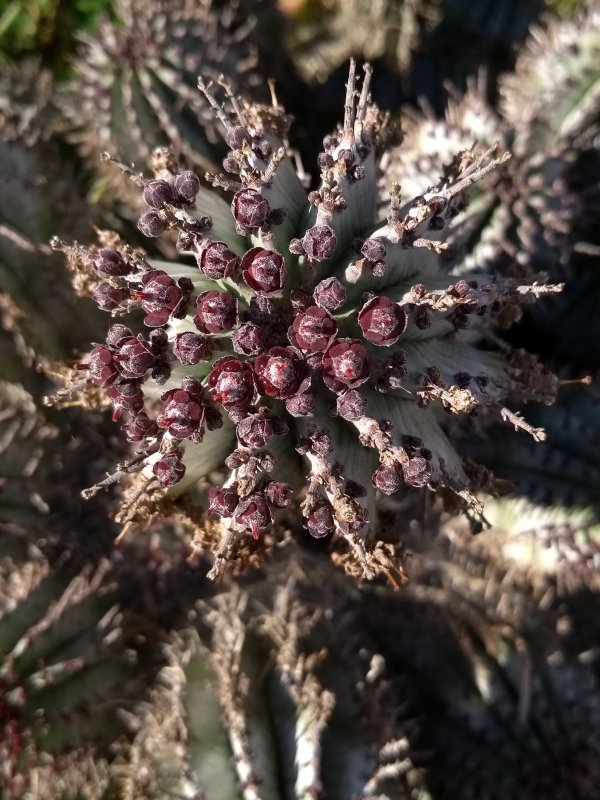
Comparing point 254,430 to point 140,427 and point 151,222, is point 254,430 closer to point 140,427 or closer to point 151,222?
point 140,427

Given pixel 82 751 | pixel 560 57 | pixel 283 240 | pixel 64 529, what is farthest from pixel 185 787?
pixel 560 57

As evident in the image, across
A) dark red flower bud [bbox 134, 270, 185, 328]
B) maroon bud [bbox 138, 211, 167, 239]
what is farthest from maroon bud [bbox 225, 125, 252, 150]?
dark red flower bud [bbox 134, 270, 185, 328]

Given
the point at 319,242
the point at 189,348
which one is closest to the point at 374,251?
the point at 319,242

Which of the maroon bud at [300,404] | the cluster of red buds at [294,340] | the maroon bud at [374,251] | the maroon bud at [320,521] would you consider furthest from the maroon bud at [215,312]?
the maroon bud at [320,521]

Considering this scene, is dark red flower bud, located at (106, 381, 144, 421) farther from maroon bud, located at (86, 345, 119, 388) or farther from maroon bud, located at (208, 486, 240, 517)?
maroon bud, located at (208, 486, 240, 517)

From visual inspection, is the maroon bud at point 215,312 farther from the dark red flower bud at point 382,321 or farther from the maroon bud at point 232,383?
the dark red flower bud at point 382,321
